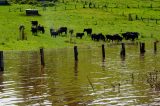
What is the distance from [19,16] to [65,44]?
21031 millimetres

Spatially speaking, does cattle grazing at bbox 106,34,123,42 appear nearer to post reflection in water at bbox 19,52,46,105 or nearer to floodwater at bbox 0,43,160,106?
post reflection in water at bbox 19,52,46,105

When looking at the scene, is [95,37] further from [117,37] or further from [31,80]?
[31,80]

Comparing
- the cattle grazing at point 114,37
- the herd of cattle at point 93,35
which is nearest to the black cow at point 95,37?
the herd of cattle at point 93,35

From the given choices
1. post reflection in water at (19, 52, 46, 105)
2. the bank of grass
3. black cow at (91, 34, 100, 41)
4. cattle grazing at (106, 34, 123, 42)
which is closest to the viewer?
post reflection in water at (19, 52, 46, 105)

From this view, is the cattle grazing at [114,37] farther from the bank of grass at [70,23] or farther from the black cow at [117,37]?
the bank of grass at [70,23]

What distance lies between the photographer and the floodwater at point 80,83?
68.3 ft

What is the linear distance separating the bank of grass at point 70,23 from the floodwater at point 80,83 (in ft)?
52.6

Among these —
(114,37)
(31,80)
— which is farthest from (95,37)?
(31,80)

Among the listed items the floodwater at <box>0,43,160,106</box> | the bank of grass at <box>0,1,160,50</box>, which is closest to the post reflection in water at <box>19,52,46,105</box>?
the floodwater at <box>0,43,160,106</box>

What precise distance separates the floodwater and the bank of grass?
1602 cm

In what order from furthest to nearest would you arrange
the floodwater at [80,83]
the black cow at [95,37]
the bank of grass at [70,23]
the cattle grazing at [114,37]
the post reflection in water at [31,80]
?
the cattle grazing at [114,37], the black cow at [95,37], the bank of grass at [70,23], the post reflection in water at [31,80], the floodwater at [80,83]

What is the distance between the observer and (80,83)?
84.8 ft

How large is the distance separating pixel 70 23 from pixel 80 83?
48928 millimetres

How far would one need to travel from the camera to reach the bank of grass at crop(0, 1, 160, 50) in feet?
184
